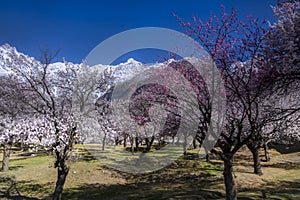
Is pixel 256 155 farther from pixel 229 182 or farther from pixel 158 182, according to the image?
pixel 229 182


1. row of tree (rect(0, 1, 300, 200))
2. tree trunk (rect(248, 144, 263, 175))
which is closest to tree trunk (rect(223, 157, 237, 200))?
row of tree (rect(0, 1, 300, 200))

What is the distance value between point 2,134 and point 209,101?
11.4m

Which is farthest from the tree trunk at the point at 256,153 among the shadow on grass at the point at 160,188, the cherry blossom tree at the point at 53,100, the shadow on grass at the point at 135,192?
the cherry blossom tree at the point at 53,100

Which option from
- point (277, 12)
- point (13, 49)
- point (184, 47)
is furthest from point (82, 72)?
point (277, 12)

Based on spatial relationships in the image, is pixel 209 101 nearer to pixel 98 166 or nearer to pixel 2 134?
pixel 2 134

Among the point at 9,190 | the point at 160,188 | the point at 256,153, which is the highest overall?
the point at 256,153

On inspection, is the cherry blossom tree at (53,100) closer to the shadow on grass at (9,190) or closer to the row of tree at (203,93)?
the row of tree at (203,93)

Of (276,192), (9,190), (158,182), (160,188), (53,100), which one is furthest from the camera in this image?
(158,182)

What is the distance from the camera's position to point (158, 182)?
2155cm

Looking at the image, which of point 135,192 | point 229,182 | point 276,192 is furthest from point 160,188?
point 229,182

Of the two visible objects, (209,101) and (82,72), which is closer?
(209,101)

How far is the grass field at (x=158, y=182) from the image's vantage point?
15.8 metres

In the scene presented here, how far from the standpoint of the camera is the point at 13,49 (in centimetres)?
1409

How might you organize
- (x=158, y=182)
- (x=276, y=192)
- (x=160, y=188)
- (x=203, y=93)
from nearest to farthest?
(x=203, y=93) → (x=276, y=192) → (x=160, y=188) → (x=158, y=182)
